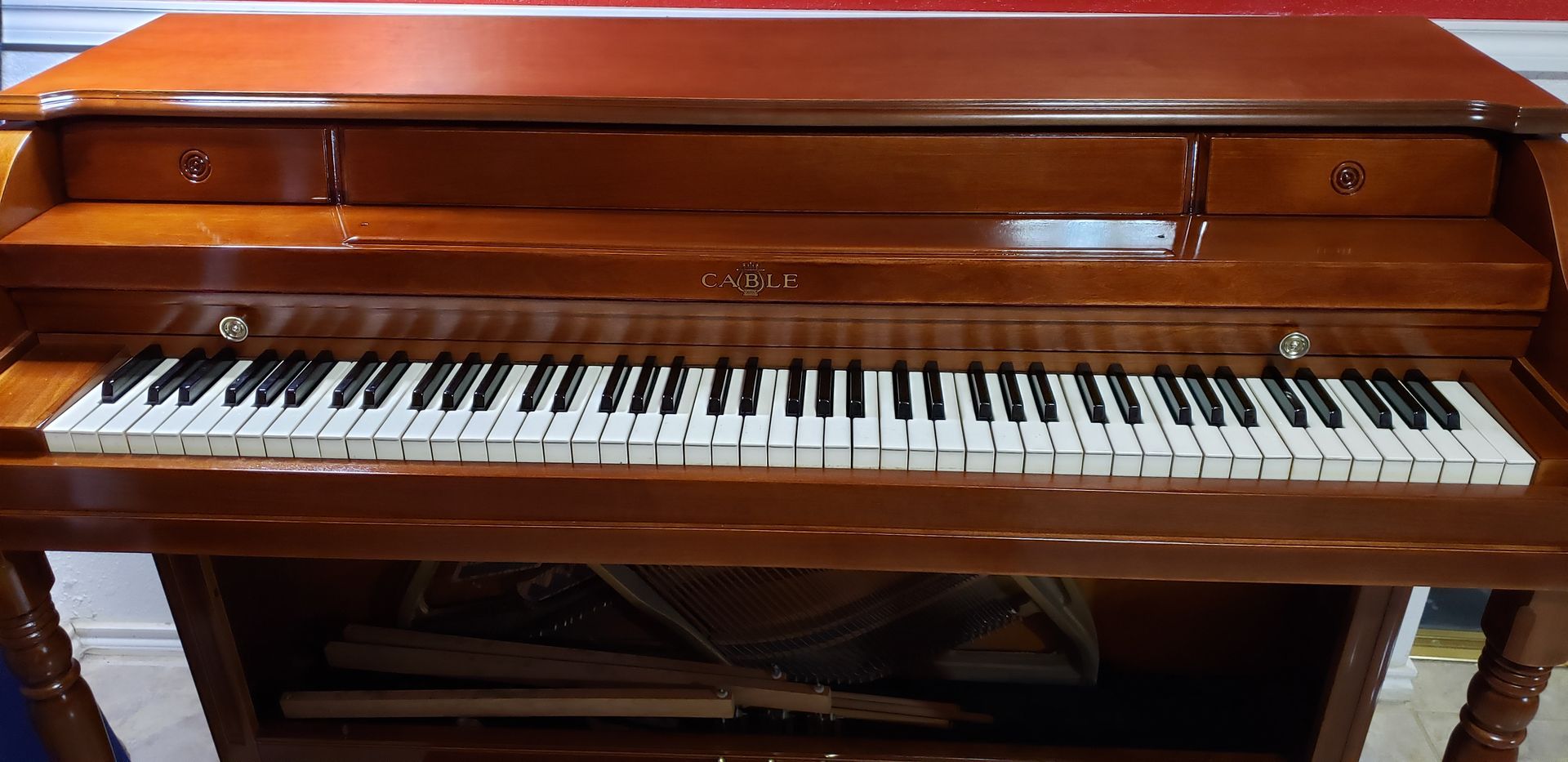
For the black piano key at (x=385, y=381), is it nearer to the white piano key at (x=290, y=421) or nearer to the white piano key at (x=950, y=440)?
the white piano key at (x=290, y=421)

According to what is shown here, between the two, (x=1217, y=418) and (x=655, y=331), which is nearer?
(x=1217, y=418)

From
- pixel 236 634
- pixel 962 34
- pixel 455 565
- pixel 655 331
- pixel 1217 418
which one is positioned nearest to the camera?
pixel 1217 418

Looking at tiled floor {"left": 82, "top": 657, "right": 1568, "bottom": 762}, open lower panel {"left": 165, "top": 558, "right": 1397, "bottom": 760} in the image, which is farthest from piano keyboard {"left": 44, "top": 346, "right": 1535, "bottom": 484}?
tiled floor {"left": 82, "top": 657, "right": 1568, "bottom": 762}

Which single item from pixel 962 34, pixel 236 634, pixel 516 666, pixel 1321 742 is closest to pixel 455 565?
pixel 516 666

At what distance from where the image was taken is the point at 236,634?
1.69 meters

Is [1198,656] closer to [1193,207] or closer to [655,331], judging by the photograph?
[1193,207]

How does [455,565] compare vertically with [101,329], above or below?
below

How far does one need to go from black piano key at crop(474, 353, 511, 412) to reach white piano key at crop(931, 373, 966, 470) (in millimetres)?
496

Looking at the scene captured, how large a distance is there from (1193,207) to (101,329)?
131 cm

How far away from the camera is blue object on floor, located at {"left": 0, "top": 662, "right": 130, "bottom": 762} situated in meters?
1.66

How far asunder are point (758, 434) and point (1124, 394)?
0.41 meters

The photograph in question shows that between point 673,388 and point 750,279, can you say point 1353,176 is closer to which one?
point 750,279

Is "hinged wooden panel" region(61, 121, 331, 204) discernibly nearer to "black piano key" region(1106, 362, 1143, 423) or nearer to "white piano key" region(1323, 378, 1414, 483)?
"black piano key" region(1106, 362, 1143, 423)

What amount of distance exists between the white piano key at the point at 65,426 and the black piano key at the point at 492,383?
1.39 ft
